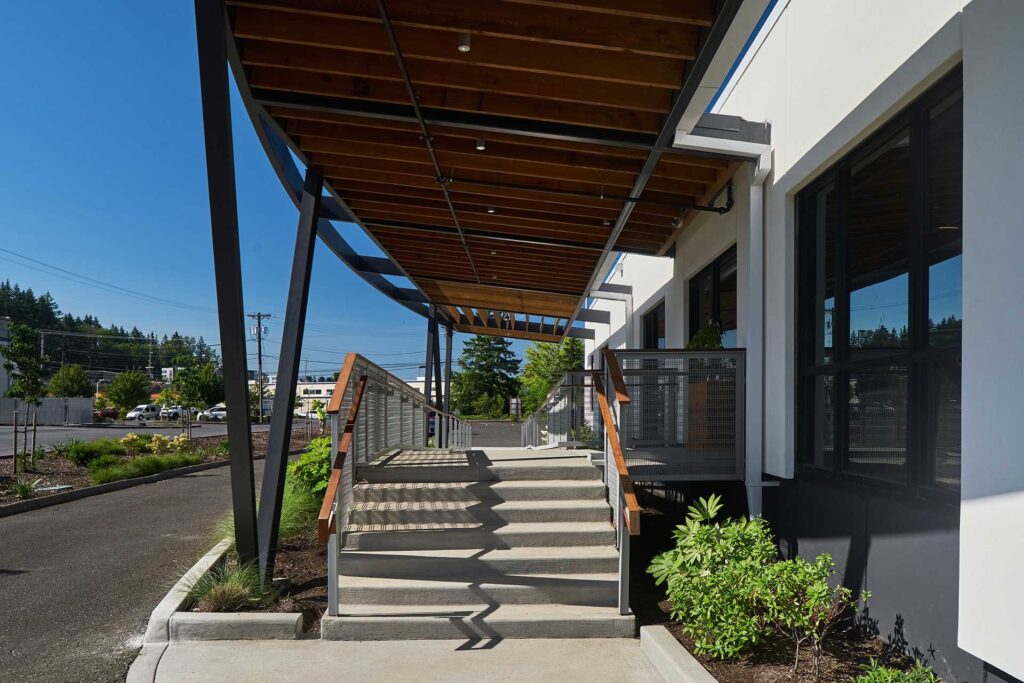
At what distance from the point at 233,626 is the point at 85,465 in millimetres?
12388

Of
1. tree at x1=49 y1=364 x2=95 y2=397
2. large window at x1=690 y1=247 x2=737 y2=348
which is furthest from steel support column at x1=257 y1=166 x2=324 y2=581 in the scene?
tree at x1=49 y1=364 x2=95 y2=397

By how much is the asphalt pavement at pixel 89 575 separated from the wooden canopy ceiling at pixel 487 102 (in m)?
4.30

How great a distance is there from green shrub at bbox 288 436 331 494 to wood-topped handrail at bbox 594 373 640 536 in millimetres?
3555

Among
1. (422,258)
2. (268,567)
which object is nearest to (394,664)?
(268,567)

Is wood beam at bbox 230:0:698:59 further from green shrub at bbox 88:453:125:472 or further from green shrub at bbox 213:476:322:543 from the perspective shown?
green shrub at bbox 88:453:125:472

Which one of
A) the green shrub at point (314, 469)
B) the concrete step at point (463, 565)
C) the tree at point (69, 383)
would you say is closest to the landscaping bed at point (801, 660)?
the concrete step at point (463, 565)

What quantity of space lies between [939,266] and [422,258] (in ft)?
32.9

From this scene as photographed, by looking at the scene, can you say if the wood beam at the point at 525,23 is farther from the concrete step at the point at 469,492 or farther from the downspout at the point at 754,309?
the concrete step at the point at 469,492

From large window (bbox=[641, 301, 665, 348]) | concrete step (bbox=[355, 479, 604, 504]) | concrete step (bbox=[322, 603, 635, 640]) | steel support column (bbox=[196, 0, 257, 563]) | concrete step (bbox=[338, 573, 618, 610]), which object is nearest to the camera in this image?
steel support column (bbox=[196, 0, 257, 563])

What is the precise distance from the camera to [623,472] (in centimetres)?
579

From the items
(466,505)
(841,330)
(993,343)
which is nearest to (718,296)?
(841,330)

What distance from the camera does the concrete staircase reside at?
209 inches

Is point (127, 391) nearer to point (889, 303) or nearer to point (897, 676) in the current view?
point (889, 303)

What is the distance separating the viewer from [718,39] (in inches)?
191
